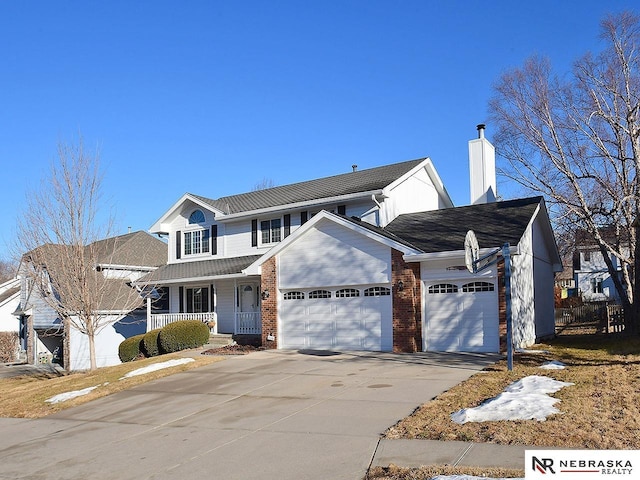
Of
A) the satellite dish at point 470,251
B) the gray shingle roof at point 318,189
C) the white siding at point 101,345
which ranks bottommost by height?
the white siding at point 101,345

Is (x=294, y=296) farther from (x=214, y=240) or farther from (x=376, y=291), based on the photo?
(x=214, y=240)

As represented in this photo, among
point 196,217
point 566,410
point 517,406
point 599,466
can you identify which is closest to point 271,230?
point 196,217

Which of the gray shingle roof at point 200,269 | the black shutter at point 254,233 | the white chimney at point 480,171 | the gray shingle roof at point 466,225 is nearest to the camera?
the gray shingle roof at point 466,225

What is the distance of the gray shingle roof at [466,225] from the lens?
1839 cm

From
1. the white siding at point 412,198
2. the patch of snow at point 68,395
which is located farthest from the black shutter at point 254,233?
the patch of snow at point 68,395

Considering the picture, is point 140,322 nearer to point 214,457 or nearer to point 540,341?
point 540,341

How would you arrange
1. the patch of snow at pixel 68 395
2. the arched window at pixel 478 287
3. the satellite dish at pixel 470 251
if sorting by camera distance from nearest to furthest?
the satellite dish at pixel 470 251, the patch of snow at pixel 68 395, the arched window at pixel 478 287

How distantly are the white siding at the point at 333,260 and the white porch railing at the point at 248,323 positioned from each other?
3924mm

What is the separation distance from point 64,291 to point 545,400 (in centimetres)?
1656

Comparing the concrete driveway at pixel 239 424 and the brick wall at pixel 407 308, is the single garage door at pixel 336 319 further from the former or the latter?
the concrete driveway at pixel 239 424

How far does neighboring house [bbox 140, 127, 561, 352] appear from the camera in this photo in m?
18.2

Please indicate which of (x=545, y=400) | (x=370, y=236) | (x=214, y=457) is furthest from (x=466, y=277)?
(x=214, y=457)

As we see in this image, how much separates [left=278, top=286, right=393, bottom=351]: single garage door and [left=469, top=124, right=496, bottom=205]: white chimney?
7.66 meters

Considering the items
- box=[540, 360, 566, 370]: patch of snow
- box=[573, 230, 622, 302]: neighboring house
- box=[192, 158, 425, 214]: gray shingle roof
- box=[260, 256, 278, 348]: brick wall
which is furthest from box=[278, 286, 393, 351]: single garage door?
box=[573, 230, 622, 302]: neighboring house
